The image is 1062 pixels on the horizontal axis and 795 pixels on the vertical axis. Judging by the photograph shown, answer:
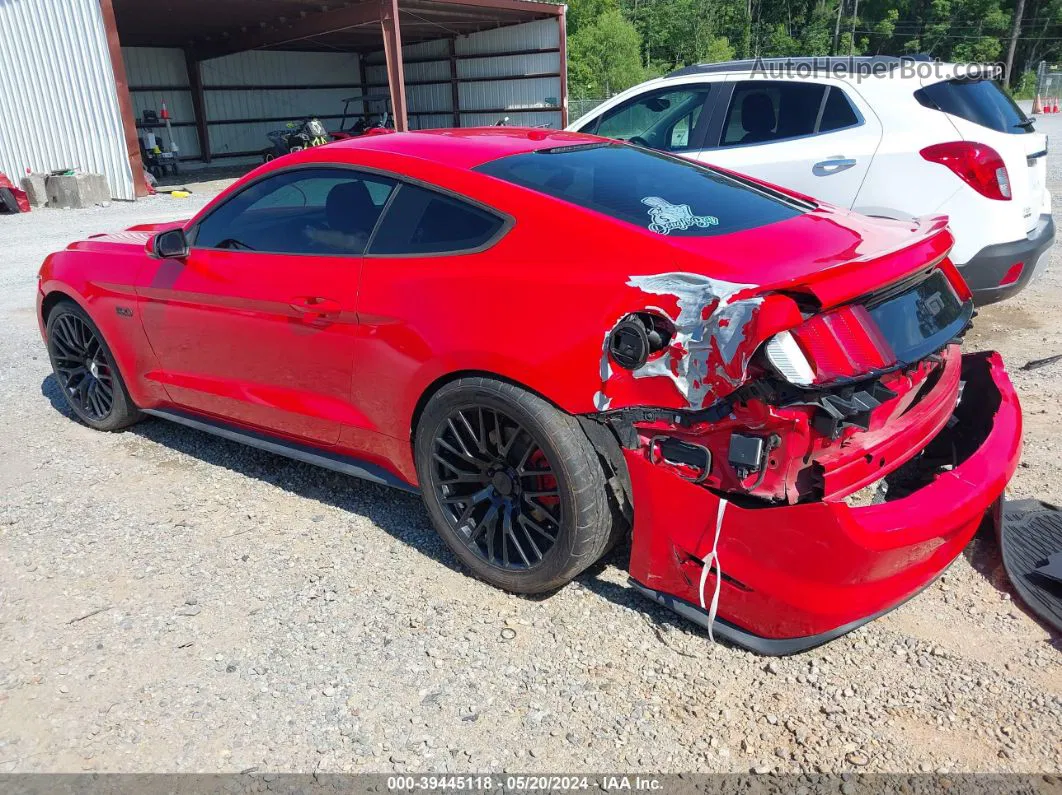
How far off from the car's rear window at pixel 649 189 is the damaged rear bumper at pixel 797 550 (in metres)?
0.85

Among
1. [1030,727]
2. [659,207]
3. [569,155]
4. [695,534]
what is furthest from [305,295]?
[1030,727]

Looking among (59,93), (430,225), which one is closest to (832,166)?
(430,225)

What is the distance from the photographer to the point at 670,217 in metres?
2.85

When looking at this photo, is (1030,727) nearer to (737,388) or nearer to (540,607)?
(737,388)

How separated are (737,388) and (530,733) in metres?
1.17

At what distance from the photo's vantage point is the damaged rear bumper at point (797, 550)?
236 centimetres

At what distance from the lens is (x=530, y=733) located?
7.97ft

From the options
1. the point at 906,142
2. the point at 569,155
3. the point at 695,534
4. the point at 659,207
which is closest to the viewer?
the point at 695,534

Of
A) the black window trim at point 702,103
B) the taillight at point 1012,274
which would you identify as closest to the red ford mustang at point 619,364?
the taillight at point 1012,274

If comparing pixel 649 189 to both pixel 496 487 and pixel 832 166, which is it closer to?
pixel 496 487

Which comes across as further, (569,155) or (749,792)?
(569,155)

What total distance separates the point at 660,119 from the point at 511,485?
4.38 m

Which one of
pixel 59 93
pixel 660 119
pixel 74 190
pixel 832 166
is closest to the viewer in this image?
pixel 832 166

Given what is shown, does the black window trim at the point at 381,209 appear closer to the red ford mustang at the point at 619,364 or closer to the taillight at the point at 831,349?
the red ford mustang at the point at 619,364
